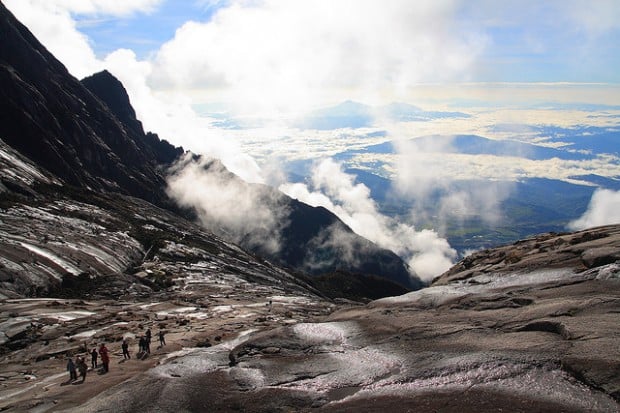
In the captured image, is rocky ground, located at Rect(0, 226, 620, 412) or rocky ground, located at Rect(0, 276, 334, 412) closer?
rocky ground, located at Rect(0, 226, 620, 412)

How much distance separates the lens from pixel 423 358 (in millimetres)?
23250

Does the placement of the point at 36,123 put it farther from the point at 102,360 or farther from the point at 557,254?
the point at 557,254

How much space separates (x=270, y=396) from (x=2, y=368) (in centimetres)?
2689

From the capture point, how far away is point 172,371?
1043 inches

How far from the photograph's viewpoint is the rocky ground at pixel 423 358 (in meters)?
18.8

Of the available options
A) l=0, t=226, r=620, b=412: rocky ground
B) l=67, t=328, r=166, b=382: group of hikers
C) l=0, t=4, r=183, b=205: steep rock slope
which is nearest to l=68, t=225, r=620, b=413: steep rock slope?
l=0, t=226, r=620, b=412: rocky ground

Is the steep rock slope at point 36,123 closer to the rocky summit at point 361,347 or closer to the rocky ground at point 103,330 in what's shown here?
the rocky summit at point 361,347

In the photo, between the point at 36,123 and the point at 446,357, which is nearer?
the point at 446,357

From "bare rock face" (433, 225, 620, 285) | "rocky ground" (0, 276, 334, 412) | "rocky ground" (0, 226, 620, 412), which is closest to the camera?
"rocky ground" (0, 226, 620, 412)

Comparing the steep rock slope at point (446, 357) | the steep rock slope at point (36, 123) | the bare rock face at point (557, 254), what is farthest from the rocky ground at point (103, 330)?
the steep rock slope at point (36, 123)

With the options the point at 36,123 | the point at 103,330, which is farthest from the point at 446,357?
the point at 36,123

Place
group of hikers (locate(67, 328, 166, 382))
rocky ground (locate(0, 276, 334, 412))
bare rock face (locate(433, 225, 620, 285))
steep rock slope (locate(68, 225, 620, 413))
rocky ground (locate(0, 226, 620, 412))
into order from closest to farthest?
steep rock slope (locate(68, 225, 620, 413)) < rocky ground (locate(0, 226, 620, 412)) < rocky ground (locate(0, 276, 334, 412)) < bare rock face (locate(433, 225, 620, 285)) < group of hikers (locate(67, 328, 166, 382))

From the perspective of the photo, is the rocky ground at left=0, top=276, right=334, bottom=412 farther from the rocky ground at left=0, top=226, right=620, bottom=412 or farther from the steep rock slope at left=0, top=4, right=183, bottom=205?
Result: the steep rock slope at left=0, top=4, right=183, bottom=205

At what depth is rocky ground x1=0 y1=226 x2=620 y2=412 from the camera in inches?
739
